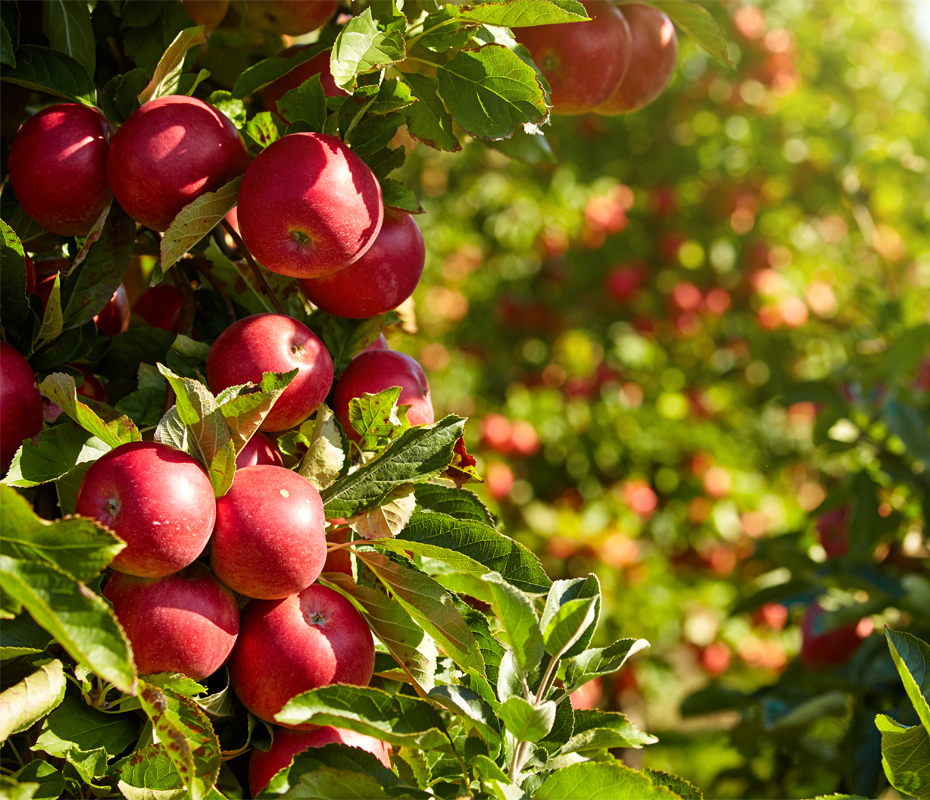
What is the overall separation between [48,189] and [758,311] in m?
3.14

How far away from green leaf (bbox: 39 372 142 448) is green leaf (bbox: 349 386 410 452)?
21 centimetres

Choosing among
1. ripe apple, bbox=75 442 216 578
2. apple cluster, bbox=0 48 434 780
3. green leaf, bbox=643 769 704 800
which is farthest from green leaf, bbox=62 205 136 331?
green leaf, bbox=643 769 704 800

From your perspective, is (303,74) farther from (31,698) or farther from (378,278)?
(31,698)

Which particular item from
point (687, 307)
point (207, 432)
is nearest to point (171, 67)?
point (207, 432)

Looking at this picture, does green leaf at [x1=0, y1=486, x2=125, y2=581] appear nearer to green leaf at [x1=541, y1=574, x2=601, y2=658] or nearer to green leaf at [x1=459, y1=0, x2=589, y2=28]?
green leaf at [x1=541, y1=574, x2=601, y2=658]

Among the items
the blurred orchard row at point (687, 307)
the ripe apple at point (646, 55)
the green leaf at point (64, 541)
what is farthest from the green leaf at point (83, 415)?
the blurred orchard row at point (687, 307)

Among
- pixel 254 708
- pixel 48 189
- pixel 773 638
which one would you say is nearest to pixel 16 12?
pixel 48 189

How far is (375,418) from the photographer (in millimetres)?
812

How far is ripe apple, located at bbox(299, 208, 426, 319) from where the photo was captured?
883 mm

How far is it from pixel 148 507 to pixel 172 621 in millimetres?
102

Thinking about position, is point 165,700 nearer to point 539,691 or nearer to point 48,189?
point 539,691

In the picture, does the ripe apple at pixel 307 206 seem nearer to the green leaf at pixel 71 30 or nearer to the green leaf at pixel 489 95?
the green leaf at pixel 489 95

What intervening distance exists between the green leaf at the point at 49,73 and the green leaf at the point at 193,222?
218 millimetres

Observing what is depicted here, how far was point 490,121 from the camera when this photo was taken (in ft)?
2.88
